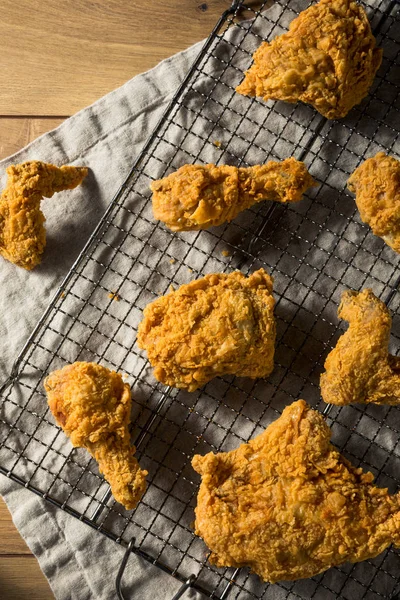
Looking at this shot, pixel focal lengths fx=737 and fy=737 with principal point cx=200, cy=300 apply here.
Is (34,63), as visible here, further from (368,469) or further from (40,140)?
Result: (368,469)

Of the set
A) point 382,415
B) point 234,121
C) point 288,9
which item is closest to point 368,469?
point 382,415

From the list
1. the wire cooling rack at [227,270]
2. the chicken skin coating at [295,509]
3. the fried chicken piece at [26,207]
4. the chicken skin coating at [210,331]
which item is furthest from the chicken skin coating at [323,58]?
the chicken skin coating at [295,509]

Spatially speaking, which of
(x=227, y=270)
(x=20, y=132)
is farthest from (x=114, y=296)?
(x=20, y=132)

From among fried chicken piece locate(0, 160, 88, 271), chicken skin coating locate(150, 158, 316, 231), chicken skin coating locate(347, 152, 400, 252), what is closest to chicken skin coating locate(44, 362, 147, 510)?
fried chicken piece locate(0, 160, 88, 271)

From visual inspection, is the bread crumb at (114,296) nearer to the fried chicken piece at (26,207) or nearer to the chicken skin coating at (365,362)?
the fried chicken piece at (26,207)

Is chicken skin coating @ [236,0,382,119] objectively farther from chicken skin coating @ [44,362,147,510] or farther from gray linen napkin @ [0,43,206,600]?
chicken skin coating @ [44,362,147,510]

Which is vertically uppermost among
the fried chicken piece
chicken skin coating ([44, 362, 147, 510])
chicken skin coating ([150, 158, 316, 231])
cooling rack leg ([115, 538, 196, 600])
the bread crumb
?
chicken skin coating ([150, 158, 316, 231])

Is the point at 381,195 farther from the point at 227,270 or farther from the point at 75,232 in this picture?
the point at 75,232
